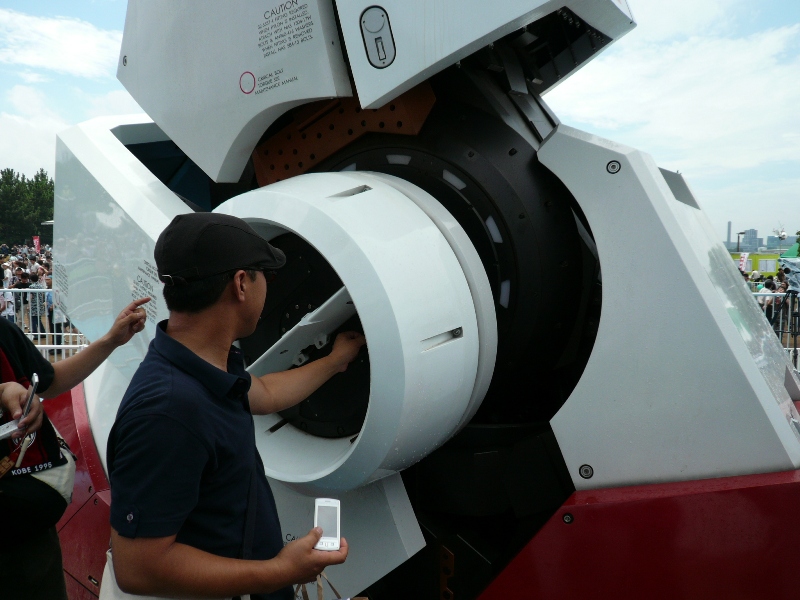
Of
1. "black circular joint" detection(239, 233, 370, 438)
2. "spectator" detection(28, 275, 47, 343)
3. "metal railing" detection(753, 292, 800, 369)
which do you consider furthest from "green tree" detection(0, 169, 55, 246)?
"black circular joint" detection(239, 233, 370, 438)

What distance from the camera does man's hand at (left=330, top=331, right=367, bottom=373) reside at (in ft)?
6.31

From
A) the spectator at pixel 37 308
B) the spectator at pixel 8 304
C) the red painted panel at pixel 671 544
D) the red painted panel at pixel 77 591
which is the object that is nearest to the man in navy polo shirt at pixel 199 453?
the red painted panel at pixel 671 544

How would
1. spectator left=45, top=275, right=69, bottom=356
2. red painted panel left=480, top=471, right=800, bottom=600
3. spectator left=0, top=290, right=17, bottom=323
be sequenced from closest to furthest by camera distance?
1. red painted panel left=480, top=471, right=800, bottom=600
2. spectator left=45, top=275, right=69, bottom=356
3. spectator left=0, top=290, right=17, bottom=323

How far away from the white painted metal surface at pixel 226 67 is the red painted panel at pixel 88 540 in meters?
1.28

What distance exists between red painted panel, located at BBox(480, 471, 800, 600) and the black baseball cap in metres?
1.08

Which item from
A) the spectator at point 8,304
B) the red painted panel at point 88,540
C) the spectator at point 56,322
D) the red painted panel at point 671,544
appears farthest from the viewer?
the spectator at point 8,304

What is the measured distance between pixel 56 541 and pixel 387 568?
0.94 m

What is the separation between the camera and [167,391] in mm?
1226

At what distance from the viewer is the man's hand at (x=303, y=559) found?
49.7 inches

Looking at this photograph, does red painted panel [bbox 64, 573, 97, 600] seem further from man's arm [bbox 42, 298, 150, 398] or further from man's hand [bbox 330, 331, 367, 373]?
man's hand [bbox 330, 331, 367, 373]

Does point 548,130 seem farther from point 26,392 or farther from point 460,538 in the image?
point 26,392

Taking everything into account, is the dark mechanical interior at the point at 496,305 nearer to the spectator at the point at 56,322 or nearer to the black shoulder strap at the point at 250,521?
the black shoulder strap at the point at 250,521

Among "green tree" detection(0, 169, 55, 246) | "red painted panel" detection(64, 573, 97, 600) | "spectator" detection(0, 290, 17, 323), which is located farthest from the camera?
"green tree" detection(0, 169, 55, 246)

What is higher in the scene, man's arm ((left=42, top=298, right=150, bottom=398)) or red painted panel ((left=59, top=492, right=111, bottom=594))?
man's arm ((left=42, top=298, right=150, bottom=398))
